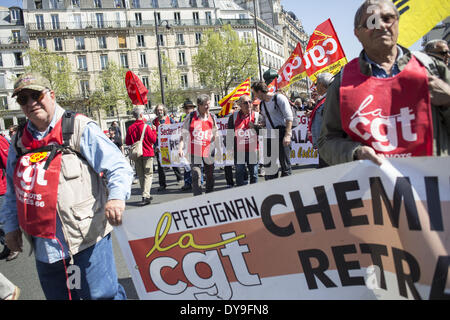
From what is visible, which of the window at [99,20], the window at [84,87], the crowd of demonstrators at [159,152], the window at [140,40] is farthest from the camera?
the window at [140,40]

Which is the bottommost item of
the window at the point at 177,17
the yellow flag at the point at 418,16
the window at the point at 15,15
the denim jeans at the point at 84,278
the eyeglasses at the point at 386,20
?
the denim jeans at the point at 84,278

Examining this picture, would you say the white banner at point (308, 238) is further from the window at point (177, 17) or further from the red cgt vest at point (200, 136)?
the window at point (177, 17)

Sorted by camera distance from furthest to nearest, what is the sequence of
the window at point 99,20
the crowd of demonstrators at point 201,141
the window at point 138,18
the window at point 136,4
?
the window at point 136,4, the window at point 138,18, the window at point 99,20, the crowd of demonstrators at point 201,141

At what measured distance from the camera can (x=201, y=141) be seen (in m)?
6.37

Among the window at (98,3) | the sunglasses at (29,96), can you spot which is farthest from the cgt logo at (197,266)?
the window at (98,3)

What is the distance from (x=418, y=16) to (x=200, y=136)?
396 centimetres

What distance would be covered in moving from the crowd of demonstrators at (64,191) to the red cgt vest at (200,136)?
3.91 meters

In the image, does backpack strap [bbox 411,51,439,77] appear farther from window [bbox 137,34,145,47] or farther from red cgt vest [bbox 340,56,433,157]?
window [bbox 137,34,145,47]

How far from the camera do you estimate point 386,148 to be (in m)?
1.93

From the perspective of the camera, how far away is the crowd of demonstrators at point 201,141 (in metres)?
6.30

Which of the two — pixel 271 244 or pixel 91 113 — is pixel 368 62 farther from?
pixel 91 113

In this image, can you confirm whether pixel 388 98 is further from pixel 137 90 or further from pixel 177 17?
pixel 177 17
